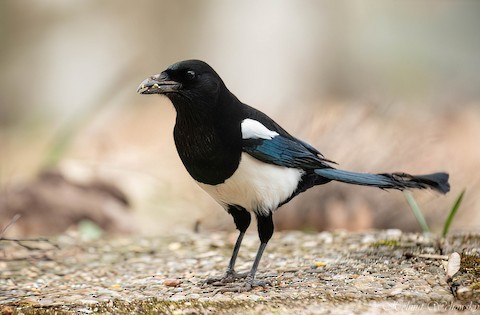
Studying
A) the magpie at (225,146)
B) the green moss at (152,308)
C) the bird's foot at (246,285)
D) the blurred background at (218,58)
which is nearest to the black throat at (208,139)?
the magpie at (225,146)

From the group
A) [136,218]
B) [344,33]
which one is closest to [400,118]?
[136,218]

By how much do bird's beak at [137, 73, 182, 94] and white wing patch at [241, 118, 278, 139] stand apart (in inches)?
13.2

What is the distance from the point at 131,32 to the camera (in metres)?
10.7

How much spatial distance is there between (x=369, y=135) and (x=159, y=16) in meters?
5.89

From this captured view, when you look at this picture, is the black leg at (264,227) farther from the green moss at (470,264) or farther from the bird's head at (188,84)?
the green moss at (470,264)

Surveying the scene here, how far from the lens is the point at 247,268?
386 centimetres

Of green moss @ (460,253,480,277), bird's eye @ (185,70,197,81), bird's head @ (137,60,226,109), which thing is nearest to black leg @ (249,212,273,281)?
bird's head @ (137,60,226,109)

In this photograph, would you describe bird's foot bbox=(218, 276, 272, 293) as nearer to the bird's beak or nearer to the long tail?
the long tail

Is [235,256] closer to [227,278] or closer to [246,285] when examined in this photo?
[227,278]

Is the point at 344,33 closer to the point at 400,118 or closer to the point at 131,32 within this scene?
the point at 131,32

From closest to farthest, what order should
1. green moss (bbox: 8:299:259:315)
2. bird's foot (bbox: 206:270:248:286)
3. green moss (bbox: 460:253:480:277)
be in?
green moss (bbox: 8:299:259:315)
green moss (bbox: 460:253:480:277)
bird's foot (bbox: 206:270:248:286)

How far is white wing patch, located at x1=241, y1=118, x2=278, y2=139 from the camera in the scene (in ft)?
11.0

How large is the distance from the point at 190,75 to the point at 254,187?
55 centimetres

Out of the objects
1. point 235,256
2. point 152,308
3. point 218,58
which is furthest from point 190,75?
point 218,58
